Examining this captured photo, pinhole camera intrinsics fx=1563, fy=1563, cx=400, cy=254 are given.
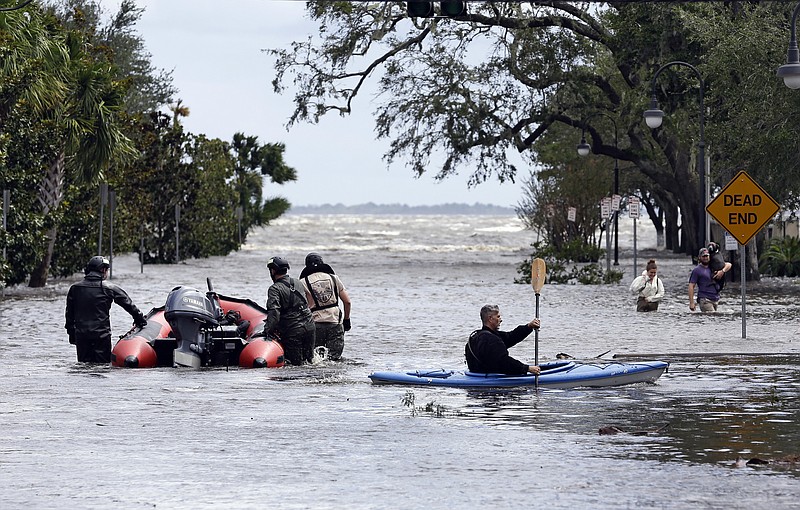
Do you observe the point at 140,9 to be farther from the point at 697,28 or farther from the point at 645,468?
the point at 645,468

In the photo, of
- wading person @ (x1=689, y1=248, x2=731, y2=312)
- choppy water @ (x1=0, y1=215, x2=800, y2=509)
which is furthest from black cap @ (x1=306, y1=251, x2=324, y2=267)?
wading person @ (x1=689, y1=248, x2=731, y2=312)

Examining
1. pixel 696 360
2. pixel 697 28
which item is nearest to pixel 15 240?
pixel 697 28

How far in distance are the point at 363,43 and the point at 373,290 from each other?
771 inches

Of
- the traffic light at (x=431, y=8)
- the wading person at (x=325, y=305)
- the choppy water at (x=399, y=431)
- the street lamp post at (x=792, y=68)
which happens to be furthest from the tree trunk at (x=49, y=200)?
the traffic light at (x=431, y=8)

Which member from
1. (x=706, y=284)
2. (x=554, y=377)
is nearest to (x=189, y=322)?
(x=554, y=377)

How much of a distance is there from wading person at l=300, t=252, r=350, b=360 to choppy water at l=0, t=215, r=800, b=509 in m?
0.46

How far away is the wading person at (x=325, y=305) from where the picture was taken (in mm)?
19703

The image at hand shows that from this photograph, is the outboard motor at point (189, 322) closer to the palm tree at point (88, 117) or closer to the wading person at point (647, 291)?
the wading person at point (647, 291)

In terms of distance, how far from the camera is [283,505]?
9109 millimetres

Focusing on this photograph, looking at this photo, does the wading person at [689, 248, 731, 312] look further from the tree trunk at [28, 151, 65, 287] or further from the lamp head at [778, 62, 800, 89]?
the tree trunk at [28, 151, 65, 287]

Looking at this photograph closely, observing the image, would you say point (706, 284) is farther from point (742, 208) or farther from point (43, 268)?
point (43, 268)

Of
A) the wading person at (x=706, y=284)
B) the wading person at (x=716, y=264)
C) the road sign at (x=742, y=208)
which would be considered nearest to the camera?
the road sign at (x=742, y=208)

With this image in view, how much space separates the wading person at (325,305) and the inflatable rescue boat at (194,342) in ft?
2.43

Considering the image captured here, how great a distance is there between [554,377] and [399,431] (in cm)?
375
